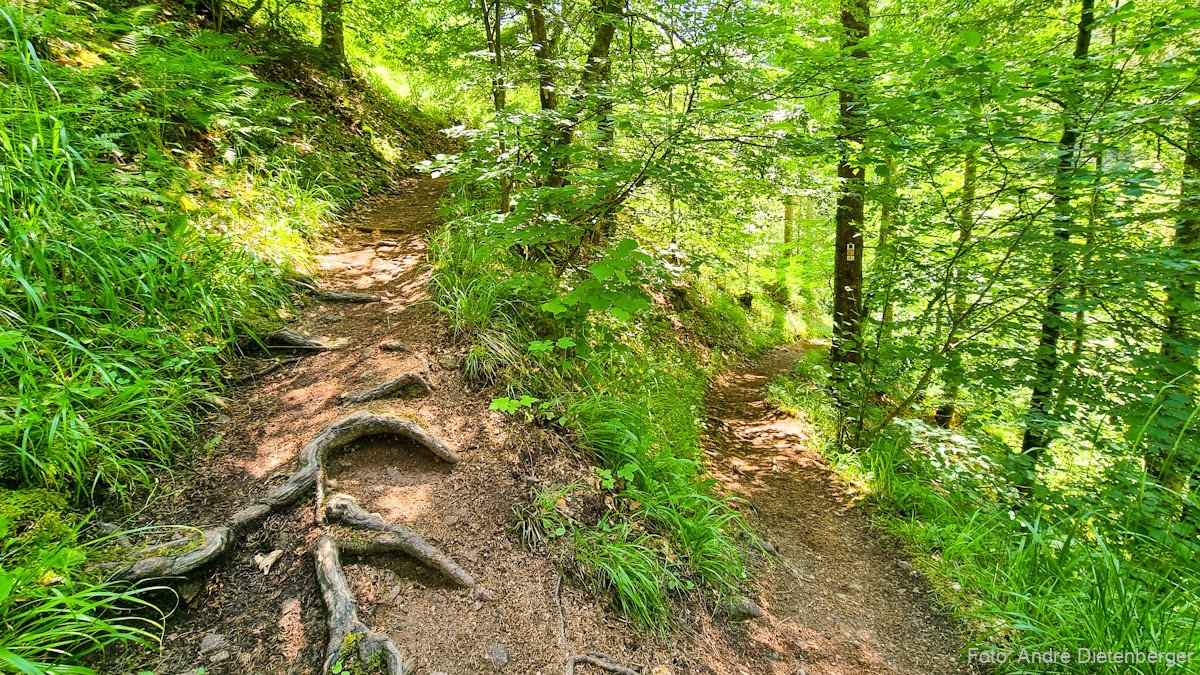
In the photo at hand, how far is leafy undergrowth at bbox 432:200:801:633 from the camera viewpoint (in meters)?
2.79

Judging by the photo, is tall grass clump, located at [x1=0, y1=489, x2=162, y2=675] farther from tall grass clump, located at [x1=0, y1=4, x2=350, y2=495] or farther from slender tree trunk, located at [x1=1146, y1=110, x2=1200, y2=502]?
slender tree trunk, located at [x1=1146, y1=110, x2=1200, y2=502]

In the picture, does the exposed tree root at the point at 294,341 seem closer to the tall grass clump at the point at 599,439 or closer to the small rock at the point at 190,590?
the tall grass clump at the point at 599,439

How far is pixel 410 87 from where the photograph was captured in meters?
12.7

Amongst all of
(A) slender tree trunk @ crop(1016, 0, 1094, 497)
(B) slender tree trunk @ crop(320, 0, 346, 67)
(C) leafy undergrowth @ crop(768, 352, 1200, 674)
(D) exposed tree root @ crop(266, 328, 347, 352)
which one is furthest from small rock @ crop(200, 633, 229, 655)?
(B) slender tree trunk @ crop(320, 0, 346, 67)

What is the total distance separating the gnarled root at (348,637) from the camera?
1.84 m

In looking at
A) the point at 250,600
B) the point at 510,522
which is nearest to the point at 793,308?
the point at 510,522

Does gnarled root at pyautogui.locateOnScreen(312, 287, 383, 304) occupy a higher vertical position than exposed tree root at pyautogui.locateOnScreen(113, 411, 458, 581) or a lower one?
higher

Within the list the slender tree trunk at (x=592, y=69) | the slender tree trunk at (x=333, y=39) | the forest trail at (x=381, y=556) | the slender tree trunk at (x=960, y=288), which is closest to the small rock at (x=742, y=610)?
the forest trail at (x=381, y=556)

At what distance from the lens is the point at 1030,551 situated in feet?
11.0

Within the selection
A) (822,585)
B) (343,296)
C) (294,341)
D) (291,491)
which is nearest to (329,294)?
(343,296)

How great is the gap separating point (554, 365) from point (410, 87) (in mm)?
12438

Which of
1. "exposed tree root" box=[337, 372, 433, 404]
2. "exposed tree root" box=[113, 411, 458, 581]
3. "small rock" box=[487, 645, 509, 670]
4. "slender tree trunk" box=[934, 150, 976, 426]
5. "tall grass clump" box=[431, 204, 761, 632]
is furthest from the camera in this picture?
"slender tree trunk" box=[934, 150, 976, 426]

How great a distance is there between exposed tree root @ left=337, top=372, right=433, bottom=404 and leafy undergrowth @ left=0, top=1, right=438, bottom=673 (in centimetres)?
84

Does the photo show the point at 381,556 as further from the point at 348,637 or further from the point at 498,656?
the point at 498,656
